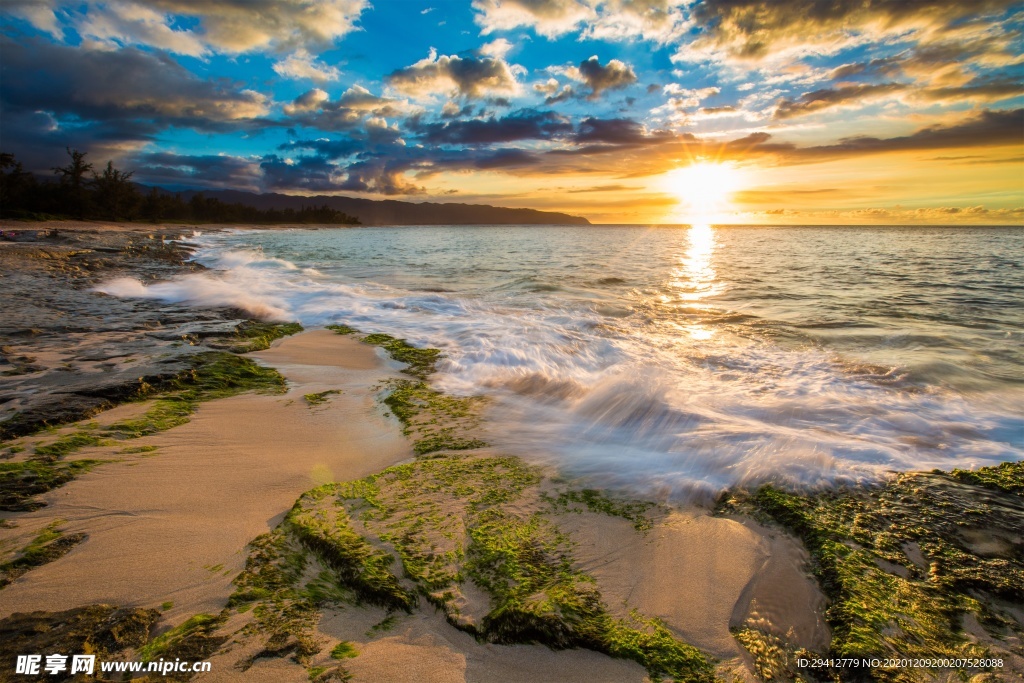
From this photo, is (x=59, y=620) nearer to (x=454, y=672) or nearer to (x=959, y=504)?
(x=454, y=672)

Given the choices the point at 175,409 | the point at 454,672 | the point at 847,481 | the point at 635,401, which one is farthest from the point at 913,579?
the point at 175,409

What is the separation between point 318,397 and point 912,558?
4884 millimetres

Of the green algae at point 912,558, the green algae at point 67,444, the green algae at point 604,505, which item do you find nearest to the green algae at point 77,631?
the green algae at point 67,444

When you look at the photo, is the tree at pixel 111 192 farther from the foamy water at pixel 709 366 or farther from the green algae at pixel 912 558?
the green algae at pixel 912 558

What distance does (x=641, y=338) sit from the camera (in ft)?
26.8

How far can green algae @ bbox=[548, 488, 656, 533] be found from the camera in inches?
114

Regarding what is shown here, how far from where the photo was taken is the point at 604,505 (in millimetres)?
3016

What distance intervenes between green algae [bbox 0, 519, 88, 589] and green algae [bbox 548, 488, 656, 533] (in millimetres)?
2619

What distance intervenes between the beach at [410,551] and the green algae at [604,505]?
2cm

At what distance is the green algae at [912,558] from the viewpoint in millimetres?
2090

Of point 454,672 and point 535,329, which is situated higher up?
point 535,329

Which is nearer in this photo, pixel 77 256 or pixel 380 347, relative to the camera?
pixel 380 347

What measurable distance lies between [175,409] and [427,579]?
332 cm

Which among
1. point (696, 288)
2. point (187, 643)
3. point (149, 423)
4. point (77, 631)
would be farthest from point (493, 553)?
point (696, 288)
